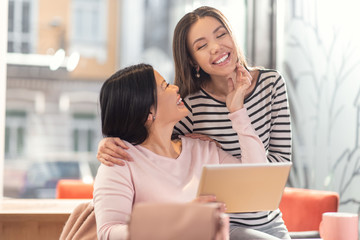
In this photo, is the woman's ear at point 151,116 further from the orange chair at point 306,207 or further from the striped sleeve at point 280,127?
the orange chair at point 306,207

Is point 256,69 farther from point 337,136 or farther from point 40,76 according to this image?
point 40,76

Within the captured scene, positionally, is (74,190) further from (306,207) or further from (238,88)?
(238,88)

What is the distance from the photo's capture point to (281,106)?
206cm

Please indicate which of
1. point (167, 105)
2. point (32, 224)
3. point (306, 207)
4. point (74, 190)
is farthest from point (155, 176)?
point (74, 190)

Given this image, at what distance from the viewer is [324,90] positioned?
11.4 feet

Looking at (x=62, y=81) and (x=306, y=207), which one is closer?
(x=306, y=207)

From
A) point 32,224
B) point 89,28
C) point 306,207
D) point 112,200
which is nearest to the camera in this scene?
point 112,200

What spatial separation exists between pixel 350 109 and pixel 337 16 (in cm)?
63

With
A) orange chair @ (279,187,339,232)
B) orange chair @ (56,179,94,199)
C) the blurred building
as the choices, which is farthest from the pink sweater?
the blurred building

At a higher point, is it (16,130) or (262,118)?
(262,118)

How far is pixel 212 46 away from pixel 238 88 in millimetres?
190

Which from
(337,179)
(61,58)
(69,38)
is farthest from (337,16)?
(69,38)

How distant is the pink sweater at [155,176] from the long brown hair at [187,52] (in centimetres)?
24

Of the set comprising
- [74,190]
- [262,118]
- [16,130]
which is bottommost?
[16,130]
